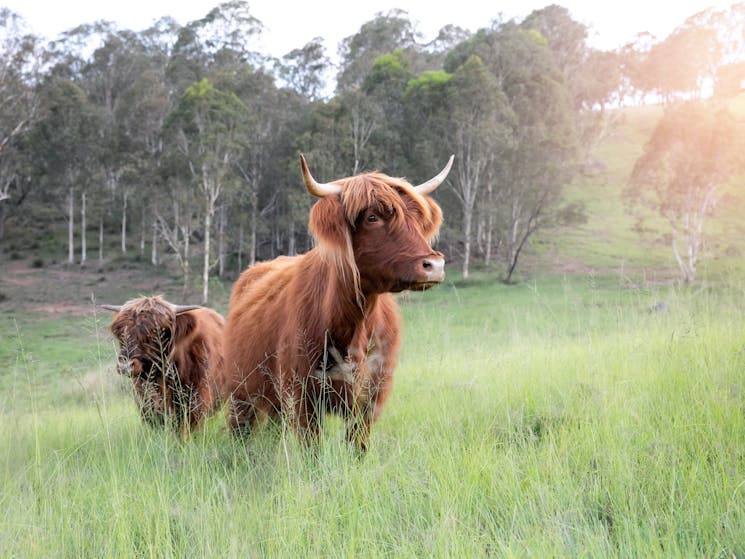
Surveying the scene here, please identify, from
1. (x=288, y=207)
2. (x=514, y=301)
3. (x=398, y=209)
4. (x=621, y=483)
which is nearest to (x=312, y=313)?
(x=398, y=209)

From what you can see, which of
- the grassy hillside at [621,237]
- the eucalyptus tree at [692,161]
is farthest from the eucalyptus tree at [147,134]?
the eucalyptus tree at [692,161]

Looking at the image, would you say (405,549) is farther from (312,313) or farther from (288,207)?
(288,207)

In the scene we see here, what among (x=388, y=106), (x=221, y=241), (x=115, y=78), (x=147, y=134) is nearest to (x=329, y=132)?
(x=388, y=106)

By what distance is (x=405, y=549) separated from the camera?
198 cm

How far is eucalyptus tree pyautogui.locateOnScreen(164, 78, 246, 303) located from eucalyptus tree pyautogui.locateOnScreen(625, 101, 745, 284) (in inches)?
807

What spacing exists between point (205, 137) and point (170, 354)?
25.6 meters

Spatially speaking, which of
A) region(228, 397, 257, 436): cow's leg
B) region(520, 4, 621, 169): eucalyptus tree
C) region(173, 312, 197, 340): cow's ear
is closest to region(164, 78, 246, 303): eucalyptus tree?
region(173, 312, 197, 340): cow's ear

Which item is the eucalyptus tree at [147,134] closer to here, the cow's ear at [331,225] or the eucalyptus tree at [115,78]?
the eucalyptus tree at [115,78]

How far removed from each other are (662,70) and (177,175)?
35754 mm

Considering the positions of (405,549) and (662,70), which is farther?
(662,70)

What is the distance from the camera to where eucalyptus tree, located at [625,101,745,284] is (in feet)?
76.5

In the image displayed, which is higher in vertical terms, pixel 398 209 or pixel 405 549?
pixel 398 209

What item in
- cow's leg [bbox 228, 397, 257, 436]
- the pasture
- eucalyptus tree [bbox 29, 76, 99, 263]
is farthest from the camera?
eucalyptus tree [bbox 29, 76, 99, 263]

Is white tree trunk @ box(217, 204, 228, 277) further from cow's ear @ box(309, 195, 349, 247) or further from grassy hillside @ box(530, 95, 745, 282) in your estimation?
cow's ear @ box(309, 195, 349, 247)
